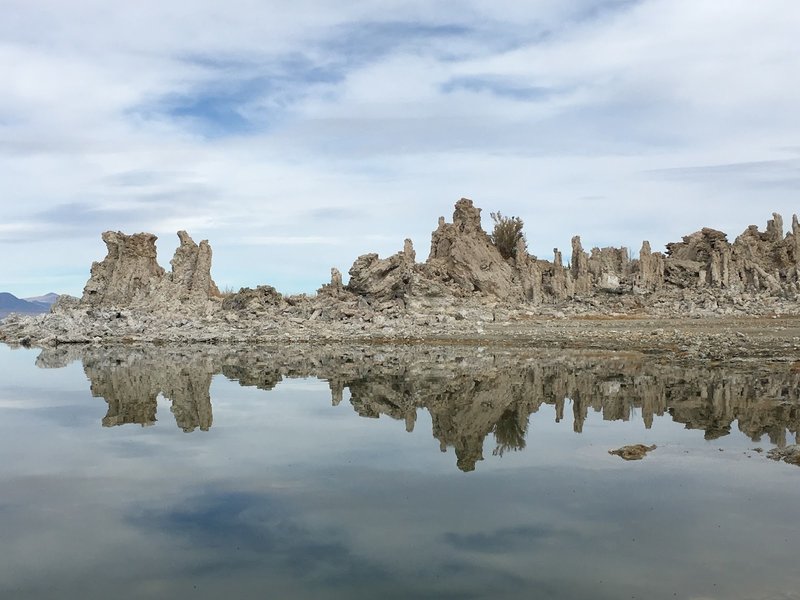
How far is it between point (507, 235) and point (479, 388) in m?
45.0

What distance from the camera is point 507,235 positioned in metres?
62.1

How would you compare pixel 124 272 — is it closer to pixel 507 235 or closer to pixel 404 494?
pixel 507 235

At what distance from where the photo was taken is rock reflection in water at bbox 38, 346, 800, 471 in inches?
537

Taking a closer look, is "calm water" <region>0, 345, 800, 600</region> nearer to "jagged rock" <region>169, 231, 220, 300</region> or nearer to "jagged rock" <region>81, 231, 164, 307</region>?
"jagged rock" <region>169, 231, 220, 300</region>

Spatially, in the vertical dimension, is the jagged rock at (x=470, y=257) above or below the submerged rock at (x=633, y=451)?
above

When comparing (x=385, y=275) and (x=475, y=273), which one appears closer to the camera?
(x=385, y=275)

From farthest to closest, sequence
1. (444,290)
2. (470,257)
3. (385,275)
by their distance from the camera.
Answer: (470,257)
(385,275)
(444,290)

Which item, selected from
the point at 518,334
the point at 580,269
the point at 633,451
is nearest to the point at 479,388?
the point at 633,451

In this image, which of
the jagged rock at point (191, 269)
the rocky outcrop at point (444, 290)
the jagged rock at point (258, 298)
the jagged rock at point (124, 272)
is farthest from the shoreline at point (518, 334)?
the jagged rock at point (124, 272)

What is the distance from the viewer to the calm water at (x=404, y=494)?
629cm

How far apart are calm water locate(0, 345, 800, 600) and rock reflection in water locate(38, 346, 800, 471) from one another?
0.12 metres

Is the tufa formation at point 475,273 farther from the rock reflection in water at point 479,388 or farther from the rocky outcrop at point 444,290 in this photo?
the rock reflection in water at point 479,388

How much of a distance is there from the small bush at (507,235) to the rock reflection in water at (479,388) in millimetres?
Result: 33382

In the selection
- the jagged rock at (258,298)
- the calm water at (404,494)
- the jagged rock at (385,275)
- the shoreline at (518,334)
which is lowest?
the calm water at (404,494)
